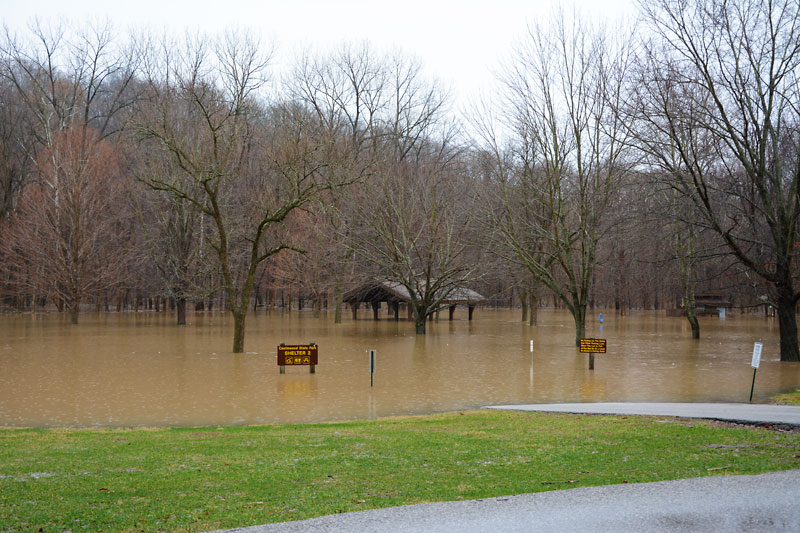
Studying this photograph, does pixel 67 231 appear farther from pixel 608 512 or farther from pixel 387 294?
pixel 608 512

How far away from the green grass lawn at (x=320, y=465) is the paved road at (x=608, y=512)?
0.42 meters

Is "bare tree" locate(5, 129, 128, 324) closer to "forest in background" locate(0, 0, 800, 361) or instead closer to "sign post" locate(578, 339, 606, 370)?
"forest in background" locate(0, 0, 800, 361)

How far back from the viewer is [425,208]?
3691 cm

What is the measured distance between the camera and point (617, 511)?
6.18 meters

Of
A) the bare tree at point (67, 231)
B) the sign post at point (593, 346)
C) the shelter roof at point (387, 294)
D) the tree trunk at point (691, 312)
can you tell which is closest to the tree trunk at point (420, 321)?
the shelter roof at point (387, 294)

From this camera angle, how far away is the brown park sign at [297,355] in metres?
20.5

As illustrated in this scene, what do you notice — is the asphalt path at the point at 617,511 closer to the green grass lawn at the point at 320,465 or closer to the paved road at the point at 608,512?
the paved road at the point at 608,512

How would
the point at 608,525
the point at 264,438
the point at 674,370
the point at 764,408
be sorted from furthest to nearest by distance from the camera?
the point at 674,370 < the point at 764,408 < the point at 264,438 < the point at 608,525

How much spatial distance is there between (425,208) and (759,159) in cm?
1700

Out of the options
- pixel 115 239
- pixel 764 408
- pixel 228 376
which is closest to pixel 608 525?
pixel 764 408

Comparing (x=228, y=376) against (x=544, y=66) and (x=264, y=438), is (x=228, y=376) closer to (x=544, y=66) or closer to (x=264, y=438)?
(x=264, y=438)

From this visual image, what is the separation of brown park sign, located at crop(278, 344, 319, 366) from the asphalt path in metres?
14.4

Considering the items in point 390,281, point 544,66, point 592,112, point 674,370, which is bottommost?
point 674,370

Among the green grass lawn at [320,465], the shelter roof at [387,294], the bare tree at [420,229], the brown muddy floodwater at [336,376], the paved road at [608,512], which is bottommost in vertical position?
the brown muddy floodwater at [336,376]
